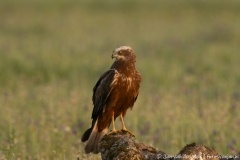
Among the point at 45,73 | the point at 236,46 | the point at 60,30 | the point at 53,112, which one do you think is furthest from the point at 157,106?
the point at 60,30

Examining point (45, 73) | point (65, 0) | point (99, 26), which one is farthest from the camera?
point (65, 0)

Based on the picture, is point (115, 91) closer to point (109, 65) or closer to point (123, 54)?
point (123, 54)

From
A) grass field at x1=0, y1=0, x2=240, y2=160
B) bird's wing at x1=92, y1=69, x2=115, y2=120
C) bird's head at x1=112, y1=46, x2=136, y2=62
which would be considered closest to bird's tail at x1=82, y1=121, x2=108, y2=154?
bird's wing at x1=92, y1=69, x2=115, y2=120

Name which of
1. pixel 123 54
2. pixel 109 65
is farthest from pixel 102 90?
pixel 109 65

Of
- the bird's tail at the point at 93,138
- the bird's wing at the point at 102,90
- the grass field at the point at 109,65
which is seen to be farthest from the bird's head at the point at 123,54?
the grass field at the point at 109,65

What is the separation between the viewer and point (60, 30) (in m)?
21.2

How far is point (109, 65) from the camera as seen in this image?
13.5 m

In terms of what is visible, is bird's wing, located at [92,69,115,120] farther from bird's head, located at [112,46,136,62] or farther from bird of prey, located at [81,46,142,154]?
bird's head, located at [112,46,136,62]

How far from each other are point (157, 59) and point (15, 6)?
13551mm

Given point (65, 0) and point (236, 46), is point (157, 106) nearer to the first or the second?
point (236, 46)

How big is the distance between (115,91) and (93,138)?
1.87 feet

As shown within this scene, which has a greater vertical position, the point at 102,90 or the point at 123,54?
the point at 123,54

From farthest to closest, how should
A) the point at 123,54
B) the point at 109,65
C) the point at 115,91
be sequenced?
the point at 109,65 → the point at 123,54 → the point at 115,91

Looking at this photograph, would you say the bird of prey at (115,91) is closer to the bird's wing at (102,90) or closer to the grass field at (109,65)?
the bird's wing at (102,90)
